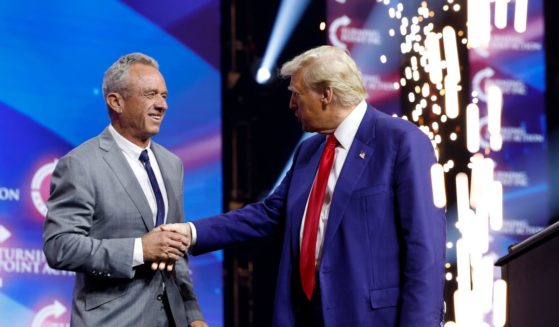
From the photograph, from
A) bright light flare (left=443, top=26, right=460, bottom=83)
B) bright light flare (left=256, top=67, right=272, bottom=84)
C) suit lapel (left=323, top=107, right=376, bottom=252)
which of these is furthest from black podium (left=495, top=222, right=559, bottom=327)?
bright light flare (left=443, top=26, right=460, bottom=83)

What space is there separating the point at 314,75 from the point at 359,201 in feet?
1.68

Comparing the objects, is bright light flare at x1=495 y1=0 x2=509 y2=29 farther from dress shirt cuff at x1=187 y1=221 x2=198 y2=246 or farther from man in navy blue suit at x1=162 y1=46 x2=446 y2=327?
dress shirt cuff at x1=187 y1=221 x2=198 y2=246

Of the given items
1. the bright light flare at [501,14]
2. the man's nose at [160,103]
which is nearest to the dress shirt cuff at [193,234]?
the man's nose at [160,103]

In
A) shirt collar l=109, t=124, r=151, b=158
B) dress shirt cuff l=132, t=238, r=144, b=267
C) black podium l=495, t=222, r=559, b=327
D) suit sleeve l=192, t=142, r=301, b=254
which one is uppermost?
shirt collar l=109, t=124, r=151, b=158

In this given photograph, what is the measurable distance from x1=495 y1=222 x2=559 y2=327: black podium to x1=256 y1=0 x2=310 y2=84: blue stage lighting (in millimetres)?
2241

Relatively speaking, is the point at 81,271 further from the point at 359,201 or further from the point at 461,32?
the point at 461,32

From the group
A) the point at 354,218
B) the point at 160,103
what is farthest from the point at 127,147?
the point at 354,218

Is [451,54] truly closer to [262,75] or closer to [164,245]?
[262,75]

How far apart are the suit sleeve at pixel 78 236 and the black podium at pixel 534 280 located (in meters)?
1.87

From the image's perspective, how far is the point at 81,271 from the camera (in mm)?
3379

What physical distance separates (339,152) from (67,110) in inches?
99.1

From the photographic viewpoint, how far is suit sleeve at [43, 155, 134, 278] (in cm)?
333

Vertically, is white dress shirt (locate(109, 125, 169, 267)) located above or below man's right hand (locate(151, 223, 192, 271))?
above

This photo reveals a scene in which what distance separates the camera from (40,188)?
5.41m
